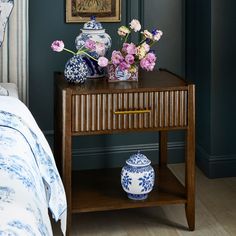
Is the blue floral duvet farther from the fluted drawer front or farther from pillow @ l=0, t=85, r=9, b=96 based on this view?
the fluted drawer front

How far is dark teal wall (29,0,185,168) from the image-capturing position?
115 inches

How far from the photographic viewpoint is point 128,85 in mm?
2361

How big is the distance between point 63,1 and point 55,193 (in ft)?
3.91

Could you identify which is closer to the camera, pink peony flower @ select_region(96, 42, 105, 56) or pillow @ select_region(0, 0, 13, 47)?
pink peony flower @ select_region(96, 42, 105, 56)

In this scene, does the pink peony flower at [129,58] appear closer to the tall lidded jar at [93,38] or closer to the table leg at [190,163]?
the tall lidded jar at [93,38]

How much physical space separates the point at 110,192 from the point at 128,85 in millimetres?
506

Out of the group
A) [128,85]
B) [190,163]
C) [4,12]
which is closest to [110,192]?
[190,163]

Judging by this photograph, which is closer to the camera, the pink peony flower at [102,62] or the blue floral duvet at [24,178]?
the blue floral duvet at [24,178]

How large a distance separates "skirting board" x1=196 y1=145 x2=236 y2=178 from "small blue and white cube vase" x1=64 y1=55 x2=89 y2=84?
1.03 meters

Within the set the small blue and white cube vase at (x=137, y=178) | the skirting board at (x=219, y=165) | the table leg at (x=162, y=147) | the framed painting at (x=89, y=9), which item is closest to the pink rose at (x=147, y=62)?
the small blue and white cube vase at (x=137, y=178)

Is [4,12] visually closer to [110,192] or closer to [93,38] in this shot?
[93,38]

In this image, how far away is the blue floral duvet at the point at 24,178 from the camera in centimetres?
120

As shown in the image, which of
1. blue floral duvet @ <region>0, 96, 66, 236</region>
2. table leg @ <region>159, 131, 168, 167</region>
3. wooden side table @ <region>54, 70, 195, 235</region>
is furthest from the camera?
table leg @ <region>159, 131, 168, 167</region>

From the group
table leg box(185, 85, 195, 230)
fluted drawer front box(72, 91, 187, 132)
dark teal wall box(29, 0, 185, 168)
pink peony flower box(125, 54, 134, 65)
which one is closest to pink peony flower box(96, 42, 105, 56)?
pink peony flower box(125, 54, 134, 65)
